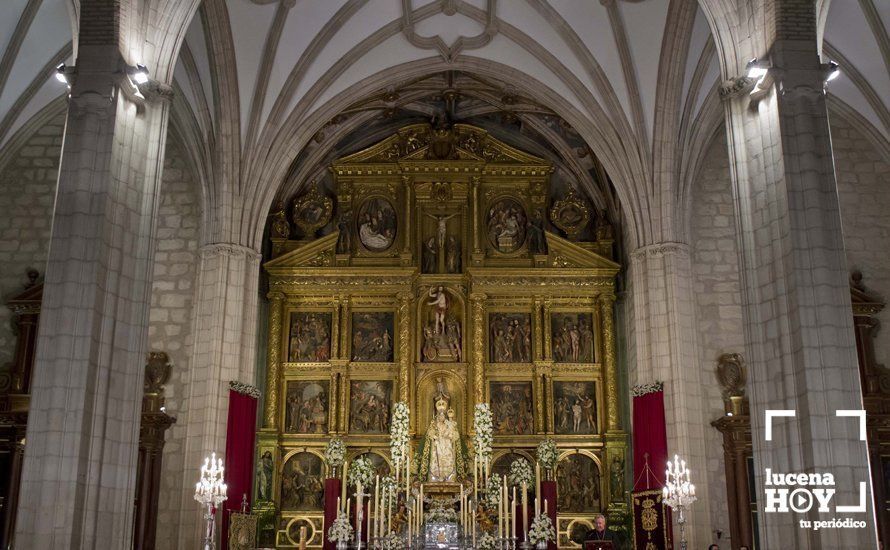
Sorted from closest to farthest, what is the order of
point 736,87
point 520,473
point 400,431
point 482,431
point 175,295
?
1. point 736,87
2. point 520,473
3. point 482,431
4. point 400,431
5. point 175,295

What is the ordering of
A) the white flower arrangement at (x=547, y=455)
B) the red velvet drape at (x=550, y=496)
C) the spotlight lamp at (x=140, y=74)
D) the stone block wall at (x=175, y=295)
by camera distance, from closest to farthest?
the spotlight lamp at (x=140, y=74)
the red velvet drape at (x=550, y=496)
the stone block wall at (x=175, y=295)
the white flower arrangement at (x=547, y=455)

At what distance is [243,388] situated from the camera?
19.4 metres

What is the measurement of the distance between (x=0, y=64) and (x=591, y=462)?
1482 cm

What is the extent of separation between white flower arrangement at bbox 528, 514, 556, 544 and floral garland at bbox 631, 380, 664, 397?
3249 mm

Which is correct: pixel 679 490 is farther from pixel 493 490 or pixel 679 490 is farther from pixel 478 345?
pixel 478 345

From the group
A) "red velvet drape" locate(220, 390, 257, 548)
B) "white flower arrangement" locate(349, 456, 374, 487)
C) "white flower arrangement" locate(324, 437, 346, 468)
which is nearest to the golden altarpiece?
"white flower arrangement" locate(324, 437, 346, 468)

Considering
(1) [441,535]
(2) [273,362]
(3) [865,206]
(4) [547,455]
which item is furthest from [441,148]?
(1) [441,535]

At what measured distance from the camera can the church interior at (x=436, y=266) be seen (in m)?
11.6

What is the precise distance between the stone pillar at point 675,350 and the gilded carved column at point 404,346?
5.50m

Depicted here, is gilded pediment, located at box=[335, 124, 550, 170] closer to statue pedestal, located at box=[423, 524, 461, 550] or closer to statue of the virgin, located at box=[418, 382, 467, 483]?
statue of the virgin, located at box=[418, 382, 467, 483]

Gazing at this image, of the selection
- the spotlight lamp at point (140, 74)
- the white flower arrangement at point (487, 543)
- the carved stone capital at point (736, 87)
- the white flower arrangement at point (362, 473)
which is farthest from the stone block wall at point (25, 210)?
the carved stone capital at point (736, 87)

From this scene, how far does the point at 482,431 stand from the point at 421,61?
842 cm

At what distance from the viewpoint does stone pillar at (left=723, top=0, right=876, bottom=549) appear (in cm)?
1049

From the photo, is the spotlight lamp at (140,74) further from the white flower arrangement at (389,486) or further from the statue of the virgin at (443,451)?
the statue of the virgin at (443,451)
